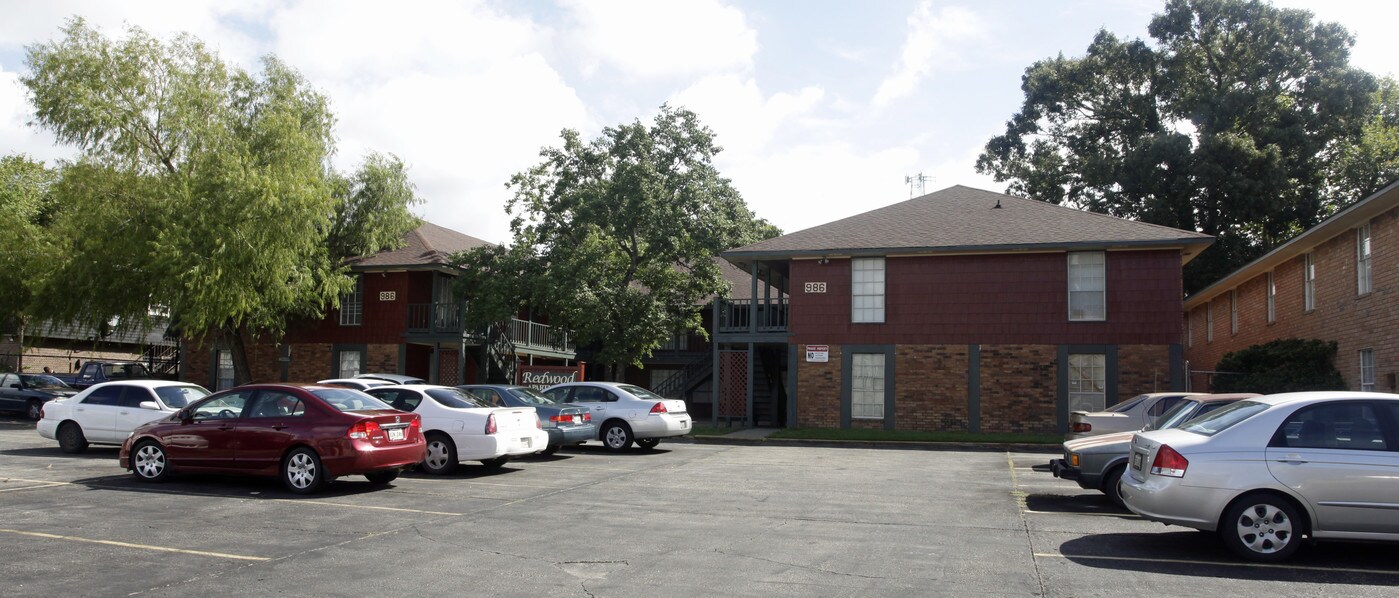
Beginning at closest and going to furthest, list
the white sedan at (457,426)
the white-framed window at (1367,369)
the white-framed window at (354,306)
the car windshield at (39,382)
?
the white sedan at (457,426) < the white-framed window at (1367,369) < the car windshield at (39,382) < the white-framed window at (354,306)

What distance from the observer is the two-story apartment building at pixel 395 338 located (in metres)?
33.5

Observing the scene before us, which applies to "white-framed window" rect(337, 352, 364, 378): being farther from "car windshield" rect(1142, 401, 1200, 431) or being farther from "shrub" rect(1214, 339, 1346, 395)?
"car windshield" rect(1142, 401, 1200, 431)

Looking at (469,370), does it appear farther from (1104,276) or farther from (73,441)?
(1104,276)

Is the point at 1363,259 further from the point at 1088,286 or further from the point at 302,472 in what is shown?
the point at 302,472

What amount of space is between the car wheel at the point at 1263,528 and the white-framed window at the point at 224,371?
34572 mm

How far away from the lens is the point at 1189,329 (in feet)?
131

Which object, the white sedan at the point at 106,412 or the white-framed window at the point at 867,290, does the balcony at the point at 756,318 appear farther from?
the white sedan at the point at 106,412

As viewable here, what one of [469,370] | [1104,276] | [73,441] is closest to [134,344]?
[469,370]

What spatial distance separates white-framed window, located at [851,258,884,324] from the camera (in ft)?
88.3

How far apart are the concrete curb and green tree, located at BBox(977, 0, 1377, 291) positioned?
21.2m

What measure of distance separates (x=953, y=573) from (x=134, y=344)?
173ft

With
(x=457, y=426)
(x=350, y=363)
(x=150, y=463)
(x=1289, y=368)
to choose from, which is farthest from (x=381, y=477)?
(x=350, y=363)

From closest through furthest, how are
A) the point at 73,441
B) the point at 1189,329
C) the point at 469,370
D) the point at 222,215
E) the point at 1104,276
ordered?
1. the point at 73,441
2. the point at 1104,276
3. the point at 222,215
4. the point at 469,370
5. the point at 1189,329

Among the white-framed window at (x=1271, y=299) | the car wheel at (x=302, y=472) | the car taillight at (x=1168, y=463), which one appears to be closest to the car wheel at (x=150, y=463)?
the car wheel at (x=302, y=472)
